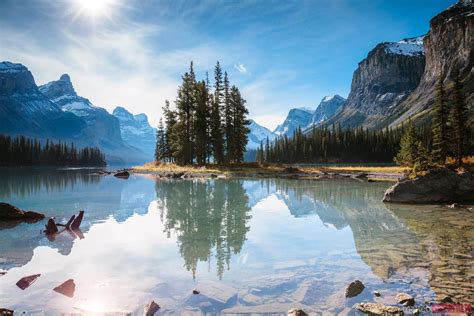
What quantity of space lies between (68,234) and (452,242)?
1612 centimetres

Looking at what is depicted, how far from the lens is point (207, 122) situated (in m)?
68.6

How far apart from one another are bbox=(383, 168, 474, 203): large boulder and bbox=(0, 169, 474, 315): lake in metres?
5.36

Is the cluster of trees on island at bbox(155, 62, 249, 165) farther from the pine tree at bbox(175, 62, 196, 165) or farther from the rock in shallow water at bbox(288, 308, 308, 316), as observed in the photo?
the rock in shallow water at bbox(288, 308, 308, 316)

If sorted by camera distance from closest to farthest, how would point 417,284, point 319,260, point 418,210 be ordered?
point 417,284
point 319,260
point 418,210

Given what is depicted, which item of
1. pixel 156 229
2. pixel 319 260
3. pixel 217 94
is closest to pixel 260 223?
pixel 156 229

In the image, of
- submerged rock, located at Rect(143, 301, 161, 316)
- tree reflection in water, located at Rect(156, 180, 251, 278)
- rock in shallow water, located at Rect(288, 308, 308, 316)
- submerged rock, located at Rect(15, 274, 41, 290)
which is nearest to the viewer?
rock in shallow water, located at Rect(288, 308, 308, 316)

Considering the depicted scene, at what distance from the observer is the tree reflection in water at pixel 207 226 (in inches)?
452

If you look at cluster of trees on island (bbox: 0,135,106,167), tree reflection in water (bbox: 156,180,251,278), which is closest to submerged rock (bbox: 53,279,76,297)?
tree reflection in water (bbox: 156,180,251,278)

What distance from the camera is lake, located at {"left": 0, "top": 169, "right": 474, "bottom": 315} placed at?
780 cm

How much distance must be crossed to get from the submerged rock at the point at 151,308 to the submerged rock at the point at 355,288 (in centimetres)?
446

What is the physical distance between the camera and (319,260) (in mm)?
10945

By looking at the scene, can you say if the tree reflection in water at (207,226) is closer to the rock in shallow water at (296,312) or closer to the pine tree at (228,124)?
the rock in shallow water at (296,312)

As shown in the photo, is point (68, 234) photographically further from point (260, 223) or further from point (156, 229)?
point (260, 223)

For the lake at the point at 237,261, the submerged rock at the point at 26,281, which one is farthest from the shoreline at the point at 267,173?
the submerged rock at the point at 26,281
